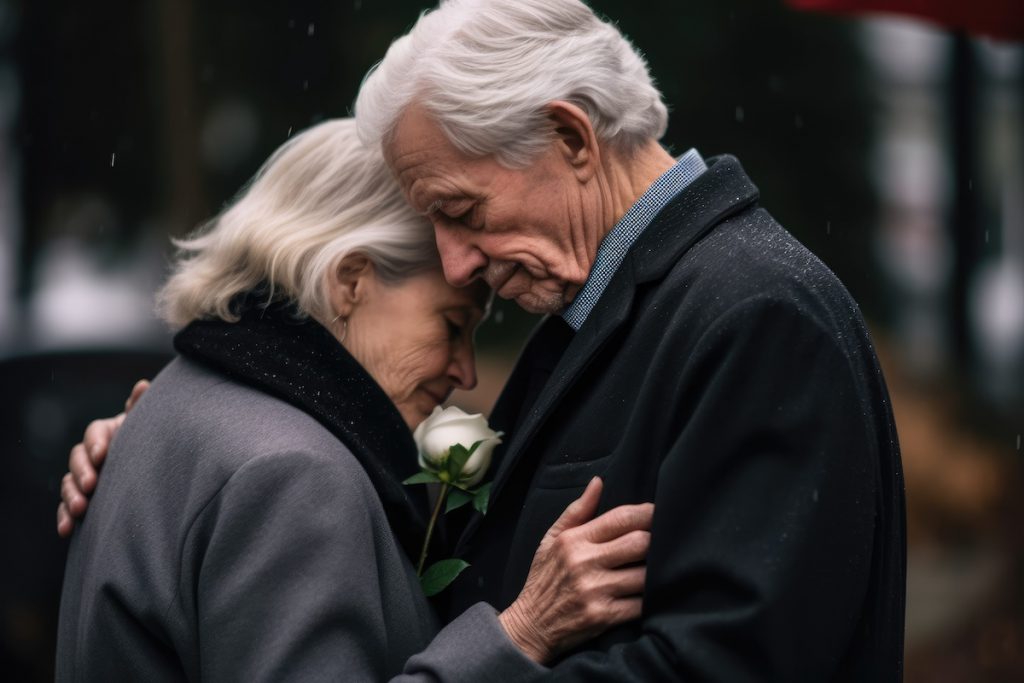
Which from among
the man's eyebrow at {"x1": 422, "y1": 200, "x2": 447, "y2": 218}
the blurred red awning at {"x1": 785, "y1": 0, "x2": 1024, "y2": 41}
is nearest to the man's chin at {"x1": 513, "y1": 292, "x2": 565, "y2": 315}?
the man's eyebrow at {"x1": 422, "y1": 200, "x2": 447, "y2": 218}

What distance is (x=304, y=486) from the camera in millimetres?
2258

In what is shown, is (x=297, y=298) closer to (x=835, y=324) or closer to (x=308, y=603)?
(x=308, y=603)

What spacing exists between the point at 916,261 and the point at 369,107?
19.1ft

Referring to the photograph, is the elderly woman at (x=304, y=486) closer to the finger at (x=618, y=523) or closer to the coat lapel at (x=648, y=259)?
the finger at (x=618, y=523)

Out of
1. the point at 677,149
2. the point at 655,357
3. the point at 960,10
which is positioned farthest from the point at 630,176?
the point at 677,149

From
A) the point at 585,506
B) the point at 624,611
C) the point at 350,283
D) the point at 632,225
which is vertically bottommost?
the point at 624,611

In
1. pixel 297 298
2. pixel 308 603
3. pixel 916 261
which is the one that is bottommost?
pixel 916 261

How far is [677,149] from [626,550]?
5.18 m

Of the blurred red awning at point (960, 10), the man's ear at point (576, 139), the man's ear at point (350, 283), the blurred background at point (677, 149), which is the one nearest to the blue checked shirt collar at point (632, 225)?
the man's ear at point (576, 139)

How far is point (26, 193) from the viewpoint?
23.4ft

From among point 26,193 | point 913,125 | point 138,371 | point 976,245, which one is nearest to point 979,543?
point 976,245

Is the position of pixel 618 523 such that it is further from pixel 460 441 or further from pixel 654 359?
pixel 460 441

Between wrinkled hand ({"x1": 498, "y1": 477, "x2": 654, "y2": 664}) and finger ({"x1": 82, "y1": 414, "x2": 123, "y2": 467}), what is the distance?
1.11 m

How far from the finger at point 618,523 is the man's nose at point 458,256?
0.62 m
